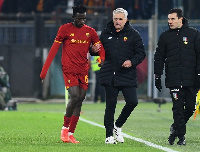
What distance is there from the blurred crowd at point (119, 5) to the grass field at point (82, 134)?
10.2m

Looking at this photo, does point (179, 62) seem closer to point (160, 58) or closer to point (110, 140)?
point (160, 58)

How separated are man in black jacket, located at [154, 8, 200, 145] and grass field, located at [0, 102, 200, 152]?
1.85 feet

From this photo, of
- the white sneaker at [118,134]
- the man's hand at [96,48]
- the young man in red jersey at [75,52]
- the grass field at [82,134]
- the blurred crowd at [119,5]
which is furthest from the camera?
the blurred crowd at [119,5]

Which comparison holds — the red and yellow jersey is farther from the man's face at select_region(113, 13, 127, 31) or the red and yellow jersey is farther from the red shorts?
the man's face at select_region(113, 13, 127, 31)

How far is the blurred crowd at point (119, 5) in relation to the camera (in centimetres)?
3191

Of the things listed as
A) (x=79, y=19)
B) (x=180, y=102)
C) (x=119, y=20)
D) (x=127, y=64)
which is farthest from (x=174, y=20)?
(x=79, y=19)

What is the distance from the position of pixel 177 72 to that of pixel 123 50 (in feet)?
2.94

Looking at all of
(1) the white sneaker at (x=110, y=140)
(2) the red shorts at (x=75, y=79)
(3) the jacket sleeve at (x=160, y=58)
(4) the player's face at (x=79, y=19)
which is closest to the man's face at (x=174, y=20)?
(3) the jacket sleeve at (x=160, y=58)

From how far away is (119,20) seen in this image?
511 inches

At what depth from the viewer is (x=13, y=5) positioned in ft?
105

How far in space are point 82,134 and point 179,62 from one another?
3082mm

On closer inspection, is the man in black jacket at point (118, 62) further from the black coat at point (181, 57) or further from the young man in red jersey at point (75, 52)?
the black coat at point (181, 57)

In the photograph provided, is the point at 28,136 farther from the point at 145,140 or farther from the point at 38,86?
the point at 38,86

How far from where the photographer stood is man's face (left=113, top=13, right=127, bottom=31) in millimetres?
12945
